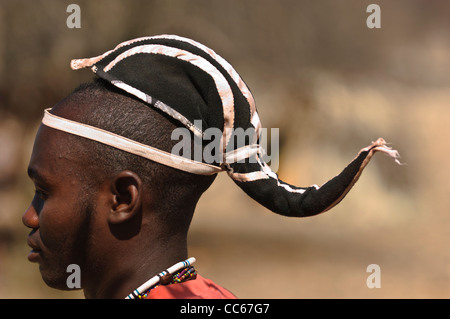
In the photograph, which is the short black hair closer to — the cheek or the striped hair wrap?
the striped hair wrap

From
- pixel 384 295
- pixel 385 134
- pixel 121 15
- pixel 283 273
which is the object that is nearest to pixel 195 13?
pixel 121 15

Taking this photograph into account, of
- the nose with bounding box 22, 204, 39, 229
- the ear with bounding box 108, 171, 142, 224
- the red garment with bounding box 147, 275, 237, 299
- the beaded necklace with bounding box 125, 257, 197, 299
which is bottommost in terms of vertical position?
the red garment with bounding box 147, 275, 237, 299

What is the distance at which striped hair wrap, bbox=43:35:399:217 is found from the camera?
76.7 inches

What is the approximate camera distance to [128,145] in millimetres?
1936

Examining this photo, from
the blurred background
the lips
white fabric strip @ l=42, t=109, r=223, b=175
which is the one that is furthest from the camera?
the blurred background

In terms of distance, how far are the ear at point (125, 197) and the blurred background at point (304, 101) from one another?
4602 millimetres

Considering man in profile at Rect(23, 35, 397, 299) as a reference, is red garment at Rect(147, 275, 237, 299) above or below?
below

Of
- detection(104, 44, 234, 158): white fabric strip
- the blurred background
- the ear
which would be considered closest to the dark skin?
the ear

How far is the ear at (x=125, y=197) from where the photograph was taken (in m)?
1.94

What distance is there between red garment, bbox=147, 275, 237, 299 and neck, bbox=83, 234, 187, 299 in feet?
0.20

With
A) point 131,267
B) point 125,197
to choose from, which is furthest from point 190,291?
point 125,197

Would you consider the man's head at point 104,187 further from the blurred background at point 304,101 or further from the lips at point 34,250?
the blurred background at point 304,101

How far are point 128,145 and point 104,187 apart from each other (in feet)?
0.48
